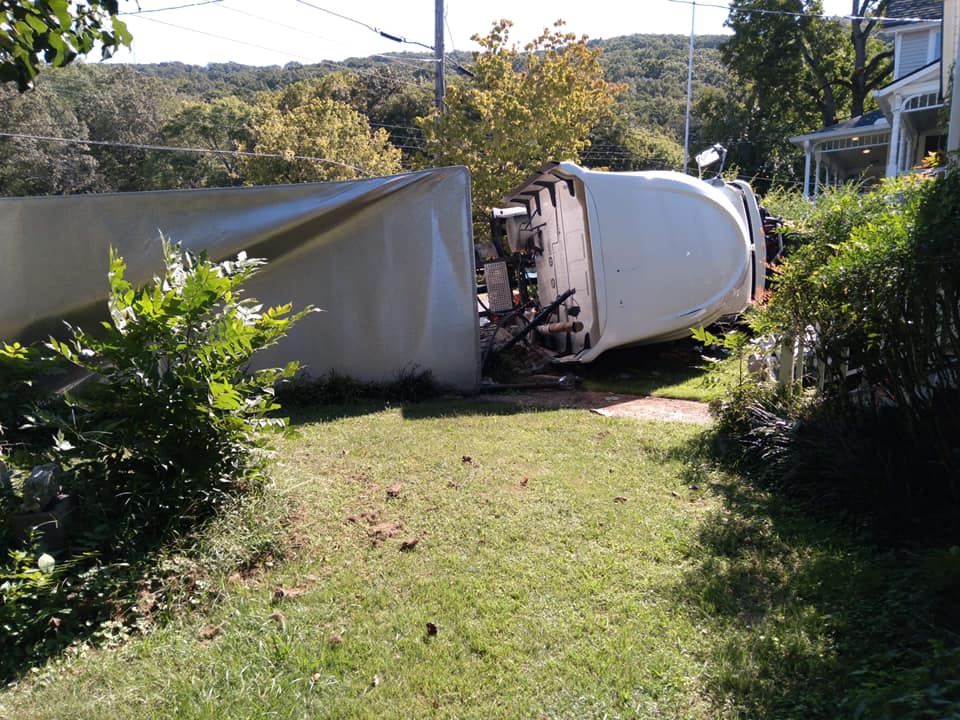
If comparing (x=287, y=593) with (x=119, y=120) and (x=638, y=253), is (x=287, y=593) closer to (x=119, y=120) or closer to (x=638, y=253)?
(x=638, y=253)

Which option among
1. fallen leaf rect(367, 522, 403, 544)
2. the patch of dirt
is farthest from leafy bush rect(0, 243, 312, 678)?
the patch of dirt

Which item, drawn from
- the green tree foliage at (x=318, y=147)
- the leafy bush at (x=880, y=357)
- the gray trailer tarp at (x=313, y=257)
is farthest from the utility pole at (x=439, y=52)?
the leafy bush at (x=880, y=357)

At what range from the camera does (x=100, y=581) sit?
347 centimetres

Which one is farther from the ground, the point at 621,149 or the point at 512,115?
the point at 621,149

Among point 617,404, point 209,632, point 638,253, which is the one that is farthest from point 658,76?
point 209,632

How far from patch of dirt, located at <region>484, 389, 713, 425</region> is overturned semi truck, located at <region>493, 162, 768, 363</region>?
0.72 m

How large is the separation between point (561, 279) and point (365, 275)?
2972 millimetres

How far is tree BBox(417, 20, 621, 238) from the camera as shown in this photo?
1955cm

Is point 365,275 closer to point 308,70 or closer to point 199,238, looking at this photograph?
point 199,238

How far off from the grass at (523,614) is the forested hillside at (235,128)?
19519mm

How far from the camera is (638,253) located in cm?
824

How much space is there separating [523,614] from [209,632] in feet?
4.99

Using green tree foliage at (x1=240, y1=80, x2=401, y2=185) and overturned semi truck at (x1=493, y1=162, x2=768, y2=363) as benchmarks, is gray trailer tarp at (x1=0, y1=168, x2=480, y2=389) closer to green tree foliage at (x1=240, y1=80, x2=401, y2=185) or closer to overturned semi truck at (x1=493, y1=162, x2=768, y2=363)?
overturned semi truck at (x1=493, y1=162, x2=768, y2=363)

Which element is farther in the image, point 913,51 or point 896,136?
point 913,51
